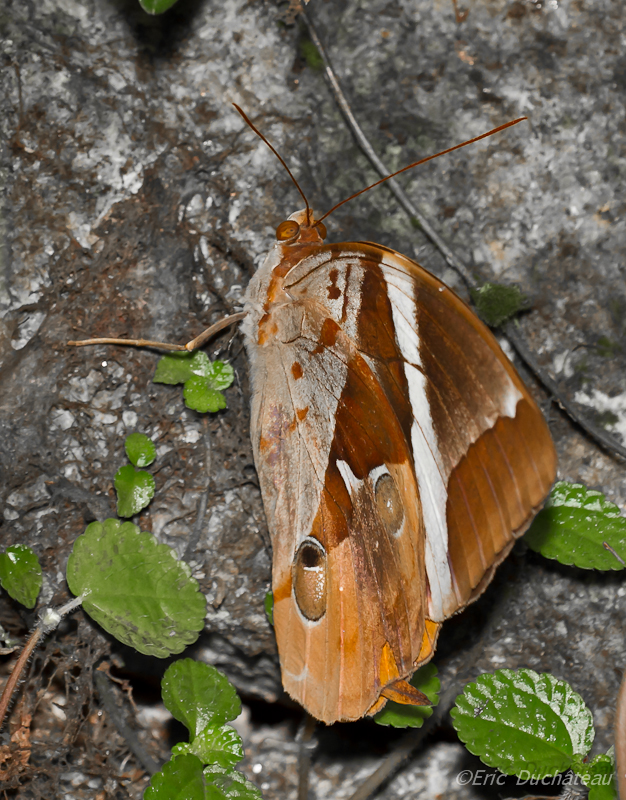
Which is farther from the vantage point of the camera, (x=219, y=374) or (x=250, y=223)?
(x=250, y=223)

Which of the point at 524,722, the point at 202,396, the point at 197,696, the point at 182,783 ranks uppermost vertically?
the point at 202,396

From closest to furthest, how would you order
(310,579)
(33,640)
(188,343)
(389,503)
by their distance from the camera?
(389,503), (310,579), (33,640), (188,343)

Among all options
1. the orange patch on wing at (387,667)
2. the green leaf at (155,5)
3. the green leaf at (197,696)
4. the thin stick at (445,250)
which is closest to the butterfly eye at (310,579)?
the orange patch on wing at (387,667)

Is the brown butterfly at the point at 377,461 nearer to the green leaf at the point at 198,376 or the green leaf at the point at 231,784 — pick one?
the green leaf at the point at 198,376

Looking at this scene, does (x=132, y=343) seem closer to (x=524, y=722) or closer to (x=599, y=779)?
(x=524, y=722)

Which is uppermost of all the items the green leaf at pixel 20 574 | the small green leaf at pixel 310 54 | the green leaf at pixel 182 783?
the small green leaf at pixel 310 54

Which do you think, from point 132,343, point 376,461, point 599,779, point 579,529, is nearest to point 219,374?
point 132,343

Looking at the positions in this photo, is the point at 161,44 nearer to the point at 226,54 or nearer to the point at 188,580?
the point at 226,54
